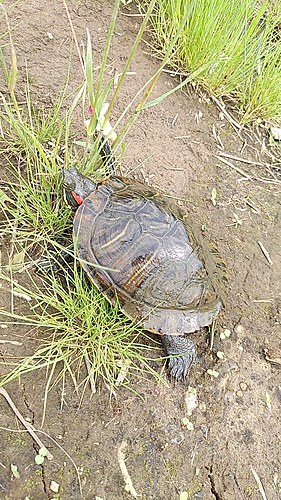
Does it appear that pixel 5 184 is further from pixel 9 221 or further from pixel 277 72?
pixel 277 72

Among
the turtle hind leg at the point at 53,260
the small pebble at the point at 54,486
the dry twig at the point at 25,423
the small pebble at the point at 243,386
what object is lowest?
the small pebble at the point at 54,486

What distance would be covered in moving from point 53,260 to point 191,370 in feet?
2.62

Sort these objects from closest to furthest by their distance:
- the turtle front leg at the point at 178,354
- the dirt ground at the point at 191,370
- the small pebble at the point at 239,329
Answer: the dirt ground at the point at 191,370, the turtle front leg at the point at 178,354, the small pebble at the point at 239,329

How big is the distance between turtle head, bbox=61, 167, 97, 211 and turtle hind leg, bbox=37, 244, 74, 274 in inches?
8.9

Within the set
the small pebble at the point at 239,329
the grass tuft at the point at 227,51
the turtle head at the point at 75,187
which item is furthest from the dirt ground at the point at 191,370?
the turtle head at the point at 75,187

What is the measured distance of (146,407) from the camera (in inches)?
71.8

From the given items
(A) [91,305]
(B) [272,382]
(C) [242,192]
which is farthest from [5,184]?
(B) [272,382]

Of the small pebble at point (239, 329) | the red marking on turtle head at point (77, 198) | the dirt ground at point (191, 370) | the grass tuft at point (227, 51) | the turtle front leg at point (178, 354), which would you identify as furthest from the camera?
the grass tuft at point (227, 51)

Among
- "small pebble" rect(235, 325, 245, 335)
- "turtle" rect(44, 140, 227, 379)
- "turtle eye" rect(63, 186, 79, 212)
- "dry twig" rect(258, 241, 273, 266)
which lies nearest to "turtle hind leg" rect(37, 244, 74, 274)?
"turtle" rect(44, 140, 227, 379)

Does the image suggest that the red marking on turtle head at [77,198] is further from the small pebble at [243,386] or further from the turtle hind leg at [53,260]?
the small pebble at [243,386]

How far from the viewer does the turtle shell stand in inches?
75.6

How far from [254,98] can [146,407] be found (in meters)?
2.14

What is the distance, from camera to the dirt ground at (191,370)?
5.41 feet

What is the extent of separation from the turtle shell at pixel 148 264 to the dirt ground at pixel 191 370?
0.23m
